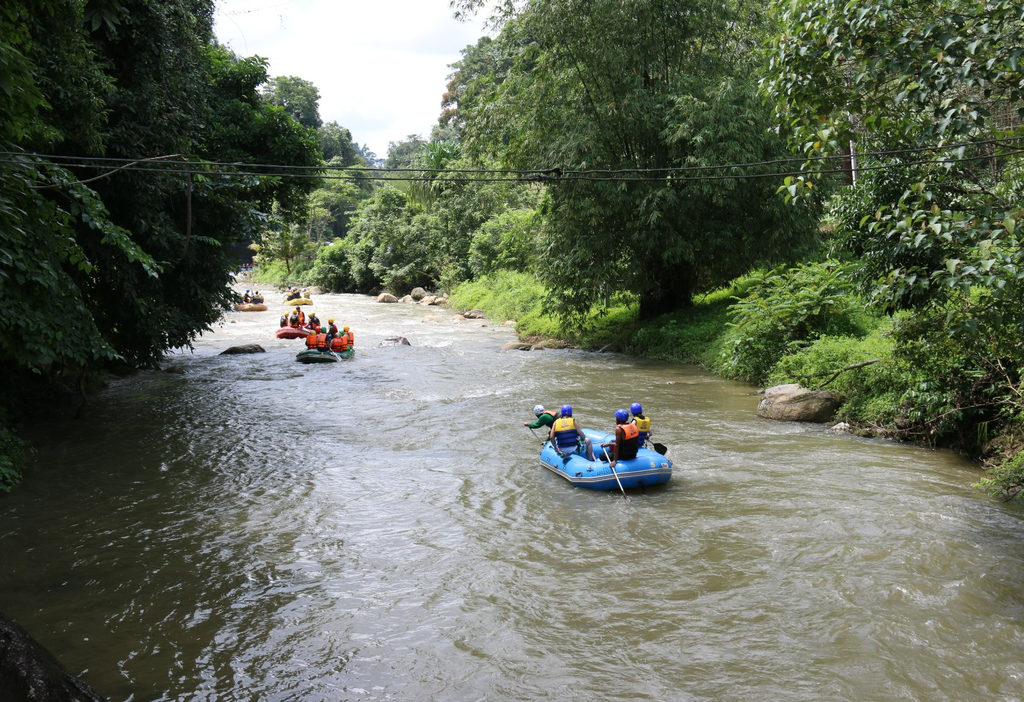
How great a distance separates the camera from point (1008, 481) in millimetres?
7867

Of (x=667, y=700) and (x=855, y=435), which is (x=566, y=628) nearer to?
(x=667, y=700)

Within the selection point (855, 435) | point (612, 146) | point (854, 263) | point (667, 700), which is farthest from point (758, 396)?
point (667, 700)

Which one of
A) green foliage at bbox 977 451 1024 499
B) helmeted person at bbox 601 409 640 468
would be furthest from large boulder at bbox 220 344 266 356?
green foliage at bbox 977 451 1024 499

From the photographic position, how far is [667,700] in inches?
195

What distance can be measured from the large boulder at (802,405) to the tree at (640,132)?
221 inches

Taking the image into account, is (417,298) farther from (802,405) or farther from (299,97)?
(299,97)

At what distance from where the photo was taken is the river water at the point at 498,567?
5273mm

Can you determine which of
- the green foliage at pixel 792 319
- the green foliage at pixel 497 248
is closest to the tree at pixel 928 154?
the green foliage at pixel 792 319

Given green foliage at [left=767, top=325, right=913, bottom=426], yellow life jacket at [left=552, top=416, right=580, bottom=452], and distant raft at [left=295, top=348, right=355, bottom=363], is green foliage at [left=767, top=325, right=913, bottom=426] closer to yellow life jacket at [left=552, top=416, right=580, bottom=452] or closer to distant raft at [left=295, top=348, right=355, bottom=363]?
yellow life jacket at [left=552, top=416, right=580, bottom=452]

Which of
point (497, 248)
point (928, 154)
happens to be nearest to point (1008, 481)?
point (928, 154)

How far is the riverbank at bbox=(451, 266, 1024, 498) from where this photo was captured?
9.26 m

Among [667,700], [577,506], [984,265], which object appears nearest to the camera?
[667,700]

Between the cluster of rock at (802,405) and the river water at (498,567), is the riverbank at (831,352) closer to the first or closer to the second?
the cluster of rock at (802,405)

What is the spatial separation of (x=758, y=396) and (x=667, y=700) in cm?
950
